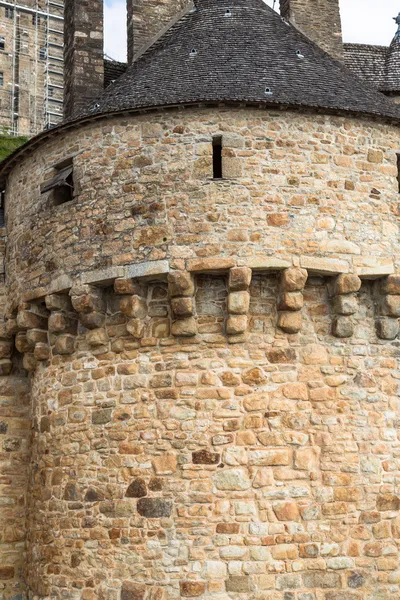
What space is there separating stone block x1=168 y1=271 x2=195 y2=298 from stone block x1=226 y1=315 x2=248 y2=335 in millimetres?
559

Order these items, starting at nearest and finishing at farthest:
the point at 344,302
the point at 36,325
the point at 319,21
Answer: the point at 344,302, the point at 36,325, the point at 319,21

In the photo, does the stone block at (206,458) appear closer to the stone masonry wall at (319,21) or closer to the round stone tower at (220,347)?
the round stone tower at (220,347)

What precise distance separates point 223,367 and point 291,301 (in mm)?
1071

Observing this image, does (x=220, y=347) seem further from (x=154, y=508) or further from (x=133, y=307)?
(x=154, y=508)

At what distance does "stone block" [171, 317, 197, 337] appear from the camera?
9.90 metres

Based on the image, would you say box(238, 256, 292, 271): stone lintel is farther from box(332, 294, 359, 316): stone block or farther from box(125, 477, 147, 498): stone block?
box(125, 477, 147, 498): stone block

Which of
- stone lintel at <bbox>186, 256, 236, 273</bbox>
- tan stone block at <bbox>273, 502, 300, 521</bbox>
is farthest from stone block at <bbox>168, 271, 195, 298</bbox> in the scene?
tan stone block at <bbox>273, 502, 300, 521</bbox>

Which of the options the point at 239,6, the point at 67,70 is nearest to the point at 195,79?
the point at 239,6

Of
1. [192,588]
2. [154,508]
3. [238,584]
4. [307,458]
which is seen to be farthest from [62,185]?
[238,584]

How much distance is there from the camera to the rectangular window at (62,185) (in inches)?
433

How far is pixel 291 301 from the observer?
32.4ft

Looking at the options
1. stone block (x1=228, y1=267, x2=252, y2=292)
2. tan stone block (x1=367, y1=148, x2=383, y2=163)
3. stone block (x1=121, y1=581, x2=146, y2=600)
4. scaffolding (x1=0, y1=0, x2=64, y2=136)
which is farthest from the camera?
scaffolding (x1=0, y1=0, x2=64, y2=136)

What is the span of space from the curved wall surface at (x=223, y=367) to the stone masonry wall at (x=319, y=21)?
370 cm

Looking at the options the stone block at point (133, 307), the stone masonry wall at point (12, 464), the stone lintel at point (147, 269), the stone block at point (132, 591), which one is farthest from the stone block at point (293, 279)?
the stone masonry wall at point (12, 464)
